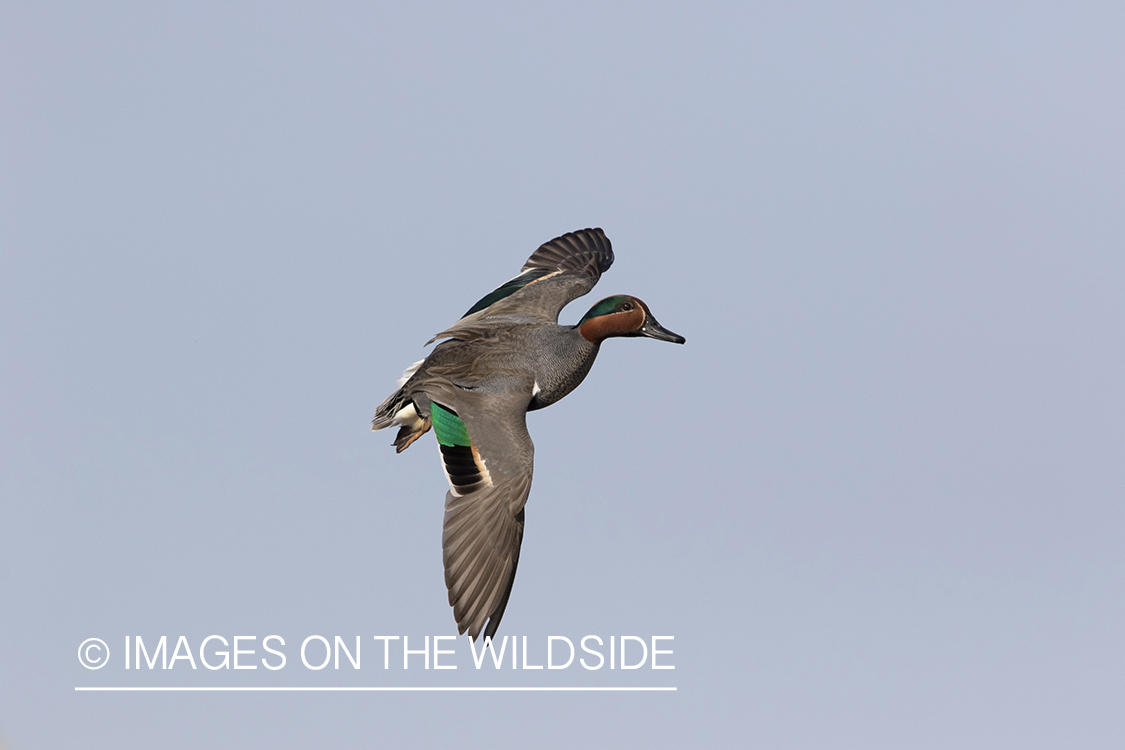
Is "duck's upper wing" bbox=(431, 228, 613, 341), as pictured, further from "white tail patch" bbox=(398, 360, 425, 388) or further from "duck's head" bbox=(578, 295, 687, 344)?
"duck's head" bbox=(578, 295, 687, 344)

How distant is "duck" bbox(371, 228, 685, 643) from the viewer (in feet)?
27.0

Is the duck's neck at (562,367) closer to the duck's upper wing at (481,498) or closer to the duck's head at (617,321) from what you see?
the duck's head at (617,321)

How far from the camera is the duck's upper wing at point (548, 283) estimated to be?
11.1 metres

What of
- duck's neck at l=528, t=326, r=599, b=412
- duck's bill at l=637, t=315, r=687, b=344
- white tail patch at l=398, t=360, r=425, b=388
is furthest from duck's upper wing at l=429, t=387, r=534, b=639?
duck's bill at l=637, t=315, r=687, b=344

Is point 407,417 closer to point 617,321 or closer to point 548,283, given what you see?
point 617,321

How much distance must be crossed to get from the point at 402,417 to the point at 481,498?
5.95ft

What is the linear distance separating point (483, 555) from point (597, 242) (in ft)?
19.5

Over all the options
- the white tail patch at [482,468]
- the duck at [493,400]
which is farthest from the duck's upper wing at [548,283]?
the white tail patch at [482,468]

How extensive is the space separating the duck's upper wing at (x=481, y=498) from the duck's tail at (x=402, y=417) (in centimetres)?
62

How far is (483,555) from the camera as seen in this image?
8.27 meters

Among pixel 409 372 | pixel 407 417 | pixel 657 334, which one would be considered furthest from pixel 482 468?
pixel 657 334

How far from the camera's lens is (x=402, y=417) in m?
9.98

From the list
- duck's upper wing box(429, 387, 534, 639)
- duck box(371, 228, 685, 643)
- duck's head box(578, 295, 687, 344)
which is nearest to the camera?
duck's upper wing box(429, 387, 534, 639)

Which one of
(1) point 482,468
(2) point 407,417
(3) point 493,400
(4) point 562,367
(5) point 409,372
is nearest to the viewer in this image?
(1) point 482,468
